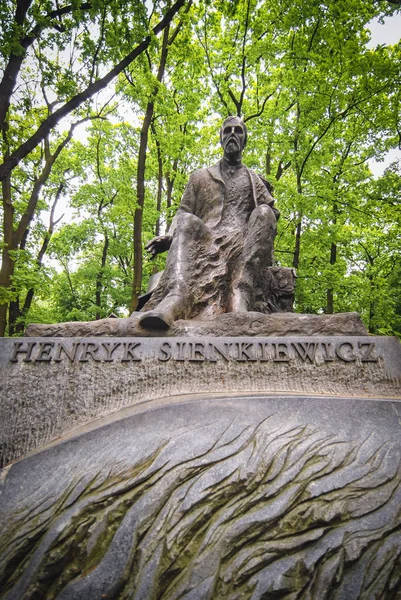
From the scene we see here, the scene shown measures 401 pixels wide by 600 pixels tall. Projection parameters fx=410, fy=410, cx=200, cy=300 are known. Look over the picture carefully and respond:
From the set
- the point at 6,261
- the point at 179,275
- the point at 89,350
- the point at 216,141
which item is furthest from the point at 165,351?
the point at 216,141

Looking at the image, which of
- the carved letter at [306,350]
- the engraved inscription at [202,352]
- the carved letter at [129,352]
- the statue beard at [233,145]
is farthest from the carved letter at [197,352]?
the statue beard at [233,145]

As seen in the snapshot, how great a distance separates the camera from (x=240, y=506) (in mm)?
2080

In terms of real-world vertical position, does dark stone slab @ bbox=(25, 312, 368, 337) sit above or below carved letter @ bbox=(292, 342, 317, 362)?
above

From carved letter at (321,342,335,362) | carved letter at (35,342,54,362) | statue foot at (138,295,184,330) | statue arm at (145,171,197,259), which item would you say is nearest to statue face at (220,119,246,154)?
statue arm at (145,171,197,259)

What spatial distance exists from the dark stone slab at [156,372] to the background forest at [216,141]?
13.5 ft

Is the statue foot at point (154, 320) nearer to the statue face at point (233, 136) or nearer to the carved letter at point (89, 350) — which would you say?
the carved letter at point (89, 350)

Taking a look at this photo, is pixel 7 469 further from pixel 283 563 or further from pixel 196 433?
pixel 283 563

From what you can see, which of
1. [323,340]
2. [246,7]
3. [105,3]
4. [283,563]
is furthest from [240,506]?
[246,7]

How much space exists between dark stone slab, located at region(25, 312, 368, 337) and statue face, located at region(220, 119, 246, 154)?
2.31m

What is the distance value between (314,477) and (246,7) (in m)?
12.4

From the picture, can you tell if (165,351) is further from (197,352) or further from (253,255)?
(253,255)

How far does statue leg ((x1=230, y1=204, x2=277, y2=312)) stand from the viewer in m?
3.81

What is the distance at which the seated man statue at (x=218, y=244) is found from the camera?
145 inches

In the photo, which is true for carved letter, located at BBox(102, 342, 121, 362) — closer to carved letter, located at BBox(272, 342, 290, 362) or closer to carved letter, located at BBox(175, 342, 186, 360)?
carved letter, located at BBox(175, 342, 186, 360)
